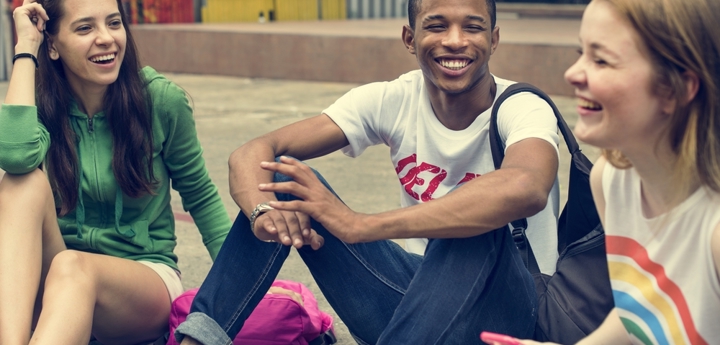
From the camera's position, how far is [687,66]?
1657 mm

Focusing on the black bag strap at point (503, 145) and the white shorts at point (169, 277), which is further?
the white shorts at point (169, 277)

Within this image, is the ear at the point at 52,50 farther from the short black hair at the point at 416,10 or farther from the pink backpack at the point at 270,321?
the short black hair at the point at 416,10

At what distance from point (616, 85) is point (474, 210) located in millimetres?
671

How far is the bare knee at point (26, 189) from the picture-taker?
2.70 meters

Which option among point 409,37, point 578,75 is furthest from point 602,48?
point 409,37

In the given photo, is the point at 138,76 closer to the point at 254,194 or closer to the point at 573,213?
the point at 254,194

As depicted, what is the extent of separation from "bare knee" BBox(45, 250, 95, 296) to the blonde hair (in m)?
1.60

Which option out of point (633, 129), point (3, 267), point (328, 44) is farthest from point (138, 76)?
point (328, 44)

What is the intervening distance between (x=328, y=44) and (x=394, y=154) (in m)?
7.02

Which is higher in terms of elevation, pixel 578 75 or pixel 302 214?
pixel 578 75

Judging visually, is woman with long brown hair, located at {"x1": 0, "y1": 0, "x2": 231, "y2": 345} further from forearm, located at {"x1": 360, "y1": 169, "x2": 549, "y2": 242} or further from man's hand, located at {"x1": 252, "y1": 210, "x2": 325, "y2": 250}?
forearm, located at {"x1": 360, "y1": 169, "x2": 549, "y2": 242}

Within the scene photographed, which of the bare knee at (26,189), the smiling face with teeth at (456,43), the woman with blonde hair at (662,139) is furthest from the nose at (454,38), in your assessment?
the bare knee at (26,189)

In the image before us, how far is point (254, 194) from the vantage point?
273 centimetres

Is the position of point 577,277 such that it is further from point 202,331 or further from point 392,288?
point 202,331
